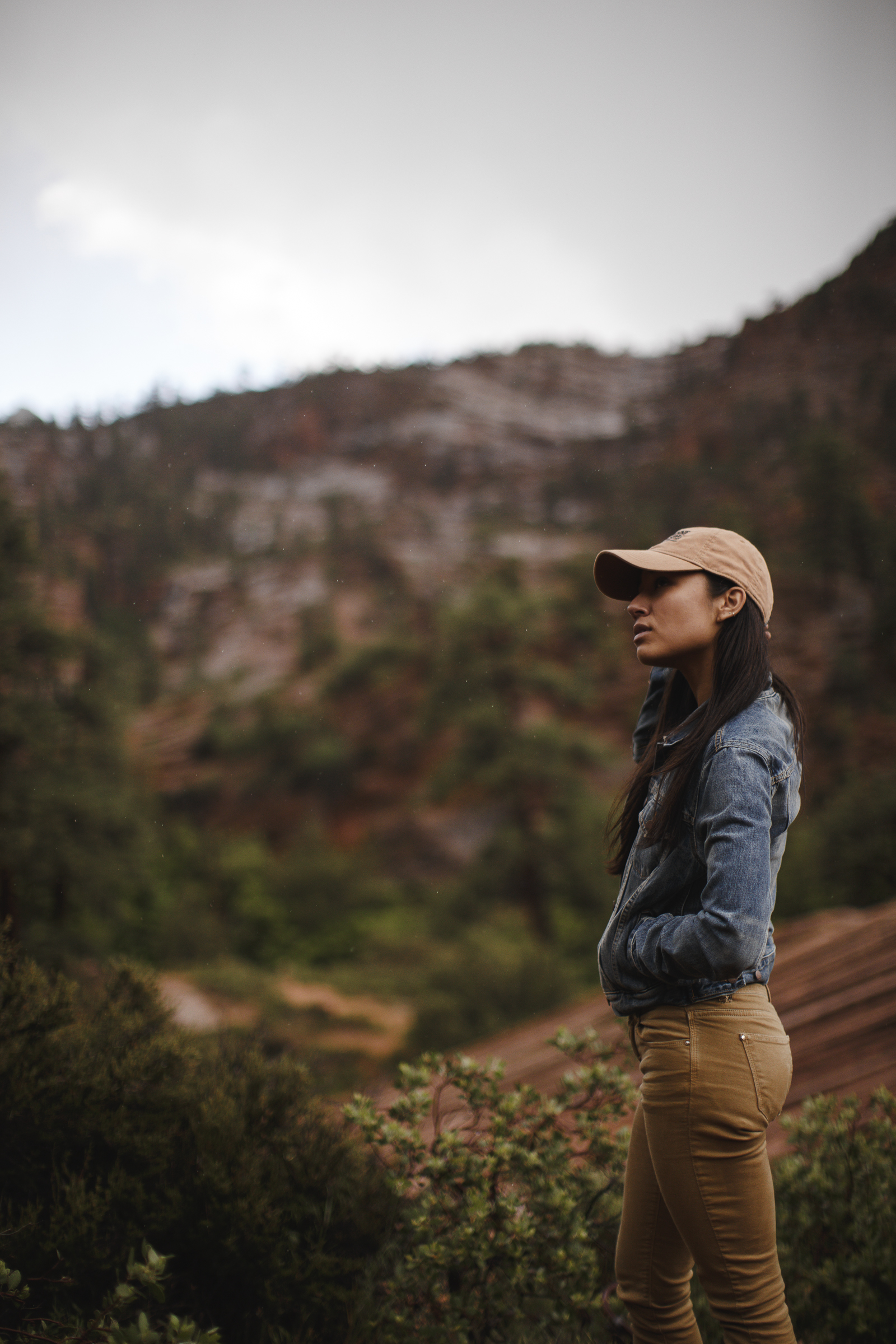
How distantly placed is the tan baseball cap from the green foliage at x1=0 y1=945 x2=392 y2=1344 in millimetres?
1755

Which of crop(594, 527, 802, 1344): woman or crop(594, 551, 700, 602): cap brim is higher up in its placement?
crop(594, 551, 700, 602): cap brim

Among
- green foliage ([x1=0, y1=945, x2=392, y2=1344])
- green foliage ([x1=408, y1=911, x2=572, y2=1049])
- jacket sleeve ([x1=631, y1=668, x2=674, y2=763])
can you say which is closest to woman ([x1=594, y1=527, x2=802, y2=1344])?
jacket sleeve ([x1=631, y1=668, x2=674, y2=763])

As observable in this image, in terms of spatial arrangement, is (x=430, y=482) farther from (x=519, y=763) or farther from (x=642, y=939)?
(x=642, y=939)

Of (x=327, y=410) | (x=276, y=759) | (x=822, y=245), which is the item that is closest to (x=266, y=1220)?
(x=822, y=245)

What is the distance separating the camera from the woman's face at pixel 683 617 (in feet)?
4.31

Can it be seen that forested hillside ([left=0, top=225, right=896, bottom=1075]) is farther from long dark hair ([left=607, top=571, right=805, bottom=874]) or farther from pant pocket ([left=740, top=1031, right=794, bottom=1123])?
pant pocket ([left=740, top=1031, right=794, bottom=1123])

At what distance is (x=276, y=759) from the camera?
2548 cm

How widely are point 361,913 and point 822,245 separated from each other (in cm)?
1894

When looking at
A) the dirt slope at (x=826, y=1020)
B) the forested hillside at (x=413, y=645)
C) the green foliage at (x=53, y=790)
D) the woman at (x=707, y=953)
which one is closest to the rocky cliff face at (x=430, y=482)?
the forested hillside at (x=413, y=645)

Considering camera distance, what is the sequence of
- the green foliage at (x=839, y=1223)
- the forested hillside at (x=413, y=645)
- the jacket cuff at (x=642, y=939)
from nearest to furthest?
the jacket cuff at (x=642, y=939), the green foliage at (x=839, y=1223), the forested hillside at (x=413, y=645)

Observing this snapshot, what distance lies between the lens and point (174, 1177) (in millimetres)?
1917

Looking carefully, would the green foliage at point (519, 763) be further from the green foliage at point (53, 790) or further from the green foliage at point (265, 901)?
the green foliage at point (53, 790)

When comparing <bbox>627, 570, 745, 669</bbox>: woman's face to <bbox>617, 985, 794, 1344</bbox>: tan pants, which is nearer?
<bbox>617, 985, 794, 1344</bbox>: tan pants

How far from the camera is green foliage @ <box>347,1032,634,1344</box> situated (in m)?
1.72
